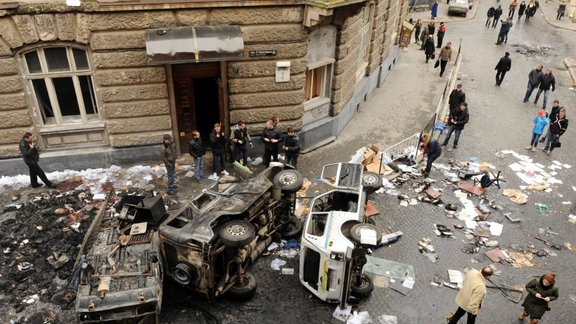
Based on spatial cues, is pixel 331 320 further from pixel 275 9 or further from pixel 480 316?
pixel 275 9

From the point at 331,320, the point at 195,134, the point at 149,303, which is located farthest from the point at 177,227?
the point at 195,134

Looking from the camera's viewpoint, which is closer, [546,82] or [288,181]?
[288,181]

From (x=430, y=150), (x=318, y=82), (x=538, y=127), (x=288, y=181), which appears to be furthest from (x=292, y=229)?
(x=538, y=127)

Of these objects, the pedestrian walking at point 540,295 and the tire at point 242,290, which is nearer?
the pedestrian walking at point 540,295

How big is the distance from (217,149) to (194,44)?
297cm

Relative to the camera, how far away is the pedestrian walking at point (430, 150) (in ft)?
39.0

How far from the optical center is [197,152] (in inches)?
450

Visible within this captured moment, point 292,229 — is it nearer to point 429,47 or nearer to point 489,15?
point 429,47

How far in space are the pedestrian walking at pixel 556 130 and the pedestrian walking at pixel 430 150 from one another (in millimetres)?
4167

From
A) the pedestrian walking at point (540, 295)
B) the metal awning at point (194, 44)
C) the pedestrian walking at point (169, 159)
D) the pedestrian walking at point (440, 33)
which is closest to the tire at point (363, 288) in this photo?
the pedestrian walking at point (540, 295)

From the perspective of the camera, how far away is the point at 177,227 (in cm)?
789

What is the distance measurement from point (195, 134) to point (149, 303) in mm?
5518

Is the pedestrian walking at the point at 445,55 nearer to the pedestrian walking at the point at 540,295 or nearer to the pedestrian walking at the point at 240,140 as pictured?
the pedestrian walking at the point at 240,140

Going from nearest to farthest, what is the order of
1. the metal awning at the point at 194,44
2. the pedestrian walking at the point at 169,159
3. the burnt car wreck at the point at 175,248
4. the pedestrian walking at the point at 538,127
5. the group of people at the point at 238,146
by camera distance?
the burnt car wreck at the point at 175,248
the metal awning at the point at 194,44
the pedestrian walking at the point at 169,159
the group of people at the point at 238,146
the pedestrian walking at the point at 538,127
